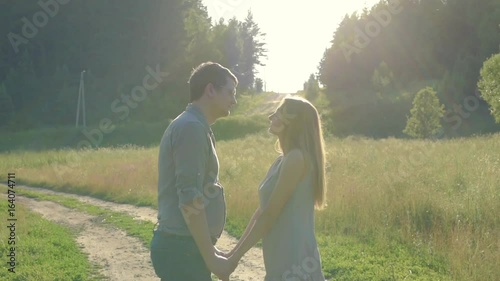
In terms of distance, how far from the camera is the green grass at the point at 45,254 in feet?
25.4

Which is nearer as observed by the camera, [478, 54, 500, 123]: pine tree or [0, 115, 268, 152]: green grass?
[478, 54, 500, 123]: pine tree

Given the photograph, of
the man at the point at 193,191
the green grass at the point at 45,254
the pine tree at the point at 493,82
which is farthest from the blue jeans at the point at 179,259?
the pine tree at the point at 493,82

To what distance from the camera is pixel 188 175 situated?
9.46 feet

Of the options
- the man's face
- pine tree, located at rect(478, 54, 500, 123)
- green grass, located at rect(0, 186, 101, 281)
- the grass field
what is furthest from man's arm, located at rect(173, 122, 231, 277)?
pine tree, located at rect(478, 54, 500, 123)

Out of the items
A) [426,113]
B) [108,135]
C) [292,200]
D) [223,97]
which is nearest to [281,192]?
[292,200]

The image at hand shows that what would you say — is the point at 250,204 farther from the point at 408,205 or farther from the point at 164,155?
the point at 164,155

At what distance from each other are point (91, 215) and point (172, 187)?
37.0ft

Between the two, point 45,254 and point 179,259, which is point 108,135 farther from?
point 179,259

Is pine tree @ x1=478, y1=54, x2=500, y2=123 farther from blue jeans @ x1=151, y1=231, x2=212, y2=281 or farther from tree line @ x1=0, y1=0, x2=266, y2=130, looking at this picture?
tree line @ x1=0, y1=0, x2=266, y2=130

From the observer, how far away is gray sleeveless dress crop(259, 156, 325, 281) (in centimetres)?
317

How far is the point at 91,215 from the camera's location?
13672 millimetres

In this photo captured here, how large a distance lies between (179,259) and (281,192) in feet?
2.17

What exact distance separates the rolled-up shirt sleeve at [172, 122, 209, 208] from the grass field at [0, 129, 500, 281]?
4.78 m

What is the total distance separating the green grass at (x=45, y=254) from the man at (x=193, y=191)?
516 cm
